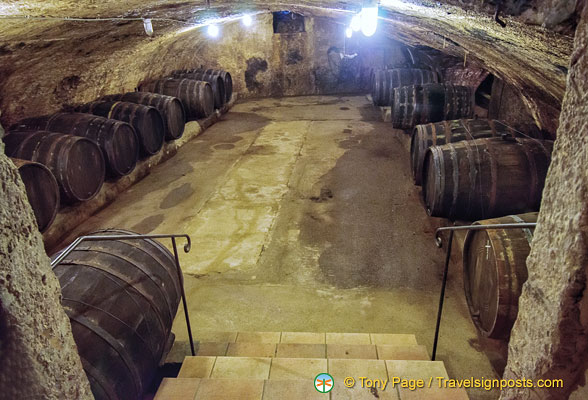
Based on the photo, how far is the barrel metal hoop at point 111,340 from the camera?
1.97 metres

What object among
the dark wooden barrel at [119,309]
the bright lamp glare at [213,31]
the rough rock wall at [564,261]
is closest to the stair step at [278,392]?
the dark wooden barrel at [119,309]

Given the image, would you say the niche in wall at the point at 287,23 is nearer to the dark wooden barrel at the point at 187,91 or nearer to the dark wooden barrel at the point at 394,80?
the dark wooden barrel at the point at 394,80

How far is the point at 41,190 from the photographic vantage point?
13.3 ft

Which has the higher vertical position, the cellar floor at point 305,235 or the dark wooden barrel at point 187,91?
the dark wooden barrel at point 187,91

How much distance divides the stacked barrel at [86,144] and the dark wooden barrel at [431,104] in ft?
13.4

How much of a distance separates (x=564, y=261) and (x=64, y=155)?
484 centimetres

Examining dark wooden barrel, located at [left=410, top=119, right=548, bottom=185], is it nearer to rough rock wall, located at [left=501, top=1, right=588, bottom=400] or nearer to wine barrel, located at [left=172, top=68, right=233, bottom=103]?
rough rock wall, located at [left=501, top=1, right=588, bottom=400]

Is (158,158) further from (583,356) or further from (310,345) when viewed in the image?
(583,356)

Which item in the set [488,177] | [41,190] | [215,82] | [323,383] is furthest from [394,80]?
[323,383]

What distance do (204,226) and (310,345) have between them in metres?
2.60

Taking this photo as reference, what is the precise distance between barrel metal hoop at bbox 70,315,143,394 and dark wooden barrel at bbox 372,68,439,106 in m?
6.92

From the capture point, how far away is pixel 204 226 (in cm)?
486

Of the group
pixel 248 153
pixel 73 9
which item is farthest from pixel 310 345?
pixel 248 153

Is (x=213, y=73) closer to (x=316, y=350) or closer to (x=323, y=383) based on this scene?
(x=316, y=350)
